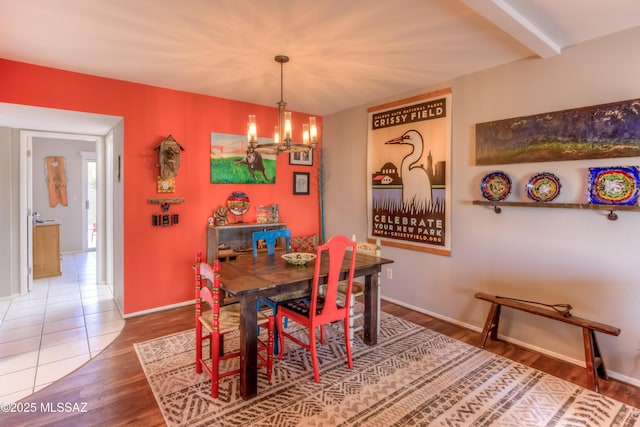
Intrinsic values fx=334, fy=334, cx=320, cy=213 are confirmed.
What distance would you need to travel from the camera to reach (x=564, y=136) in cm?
262

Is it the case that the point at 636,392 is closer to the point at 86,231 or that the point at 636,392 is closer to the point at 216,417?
the point at 216,417

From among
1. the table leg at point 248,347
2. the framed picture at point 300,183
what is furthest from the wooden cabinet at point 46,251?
the table leg at point 248,347

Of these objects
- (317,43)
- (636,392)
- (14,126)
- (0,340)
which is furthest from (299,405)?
(14,126)

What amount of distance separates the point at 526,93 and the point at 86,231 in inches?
313

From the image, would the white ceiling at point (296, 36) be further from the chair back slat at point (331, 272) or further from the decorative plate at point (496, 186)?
the chair back slat at point (331, 272)

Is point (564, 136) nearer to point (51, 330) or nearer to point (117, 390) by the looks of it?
point (117, 390)

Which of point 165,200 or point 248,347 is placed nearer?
point 248,347

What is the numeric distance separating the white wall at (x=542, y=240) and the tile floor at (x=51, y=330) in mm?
3214

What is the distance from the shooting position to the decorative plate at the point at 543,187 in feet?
8.74

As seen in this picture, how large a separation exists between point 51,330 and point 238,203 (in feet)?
7.30

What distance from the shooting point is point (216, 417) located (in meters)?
2.00

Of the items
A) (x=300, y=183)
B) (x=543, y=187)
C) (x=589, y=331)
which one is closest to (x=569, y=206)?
(x=543, y=187)

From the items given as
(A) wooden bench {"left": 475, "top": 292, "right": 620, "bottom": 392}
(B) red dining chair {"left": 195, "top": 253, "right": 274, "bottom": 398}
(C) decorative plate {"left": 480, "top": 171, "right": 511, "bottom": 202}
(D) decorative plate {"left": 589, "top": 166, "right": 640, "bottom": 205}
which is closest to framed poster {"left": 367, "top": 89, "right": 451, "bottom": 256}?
(C) decorative plate {"left": 480, "top": 171, "right": 511, "bottom": 202}

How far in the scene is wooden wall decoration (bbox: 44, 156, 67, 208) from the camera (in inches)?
253
